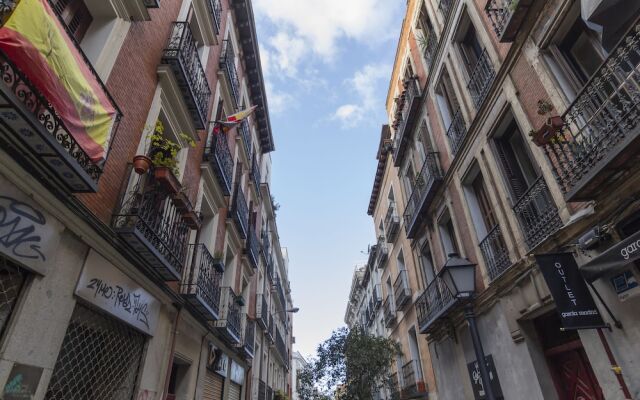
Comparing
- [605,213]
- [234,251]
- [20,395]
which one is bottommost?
[20,395]

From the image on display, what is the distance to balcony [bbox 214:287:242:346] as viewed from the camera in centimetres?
1025

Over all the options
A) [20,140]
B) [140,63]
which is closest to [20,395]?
[20,140]

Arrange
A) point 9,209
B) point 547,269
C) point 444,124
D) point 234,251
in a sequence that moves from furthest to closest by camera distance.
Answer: point 234,251, point 444,124, point 547,269, point 9,209

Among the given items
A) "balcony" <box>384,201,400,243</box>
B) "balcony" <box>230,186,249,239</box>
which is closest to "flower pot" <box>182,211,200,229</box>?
"balcony" <box>230,186,249,239</box>

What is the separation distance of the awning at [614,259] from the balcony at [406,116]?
395 inches

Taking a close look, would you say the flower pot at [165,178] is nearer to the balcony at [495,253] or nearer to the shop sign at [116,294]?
the shop sign at [116,294]

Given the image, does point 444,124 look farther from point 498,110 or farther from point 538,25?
point 538,25

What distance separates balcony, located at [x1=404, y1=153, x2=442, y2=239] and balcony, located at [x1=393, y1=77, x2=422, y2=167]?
8.02 ft

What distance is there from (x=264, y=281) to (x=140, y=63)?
50.4 feet

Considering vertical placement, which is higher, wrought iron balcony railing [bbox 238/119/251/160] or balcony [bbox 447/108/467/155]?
wrought iron balcony railing [bbox 238/119/251/160]

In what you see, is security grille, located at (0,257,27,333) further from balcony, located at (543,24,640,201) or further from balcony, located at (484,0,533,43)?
balcony, located at (484,0,533,43)

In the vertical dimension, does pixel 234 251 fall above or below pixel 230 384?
above

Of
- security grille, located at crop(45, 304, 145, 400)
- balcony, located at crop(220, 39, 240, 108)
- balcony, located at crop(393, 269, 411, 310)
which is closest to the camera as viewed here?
security grille, located at crop(45, 304, 145, 400)

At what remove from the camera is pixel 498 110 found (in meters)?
8.24
